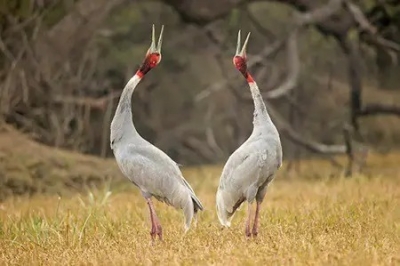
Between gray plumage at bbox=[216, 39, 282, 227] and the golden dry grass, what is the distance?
0.89 ft

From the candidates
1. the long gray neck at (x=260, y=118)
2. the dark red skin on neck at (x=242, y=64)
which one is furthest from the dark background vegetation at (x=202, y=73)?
the long gray neck at (x=260, y=118)

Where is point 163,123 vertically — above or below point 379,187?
below

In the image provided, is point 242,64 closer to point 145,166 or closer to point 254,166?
point 254,166

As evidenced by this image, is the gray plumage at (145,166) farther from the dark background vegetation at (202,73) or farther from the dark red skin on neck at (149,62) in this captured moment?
the dark background vegetation at (202,73)

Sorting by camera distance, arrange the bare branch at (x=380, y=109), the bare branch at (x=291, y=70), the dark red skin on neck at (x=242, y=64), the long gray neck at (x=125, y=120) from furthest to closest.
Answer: the bare branch at (x=380, y=109)
the bare branch at (x=291, y=70)
the dark red skin on neck at (x=242, y=64)
the long gray neck at (x=125, y=120)

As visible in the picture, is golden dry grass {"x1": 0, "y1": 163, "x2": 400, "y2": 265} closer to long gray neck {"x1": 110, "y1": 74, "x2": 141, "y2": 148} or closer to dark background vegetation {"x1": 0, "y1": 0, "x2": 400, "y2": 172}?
long gray neck {"x1": 110, "y1": 74, "x2": 141, "y2": 148}

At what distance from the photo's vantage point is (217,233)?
22.8 feet

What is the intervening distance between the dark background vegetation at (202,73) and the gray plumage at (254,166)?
6592mm

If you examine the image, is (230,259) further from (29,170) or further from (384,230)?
(29,170)

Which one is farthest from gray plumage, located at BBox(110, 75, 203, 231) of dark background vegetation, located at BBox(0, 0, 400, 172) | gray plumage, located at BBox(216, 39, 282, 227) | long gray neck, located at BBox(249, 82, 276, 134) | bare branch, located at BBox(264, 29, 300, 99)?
bare branch, located at BBox(264, 29, 300, 99)

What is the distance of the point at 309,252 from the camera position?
557 centimetres

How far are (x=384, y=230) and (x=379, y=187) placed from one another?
374 centimetres

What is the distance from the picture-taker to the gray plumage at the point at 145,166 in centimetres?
656

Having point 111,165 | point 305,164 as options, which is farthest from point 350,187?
point 305,164
